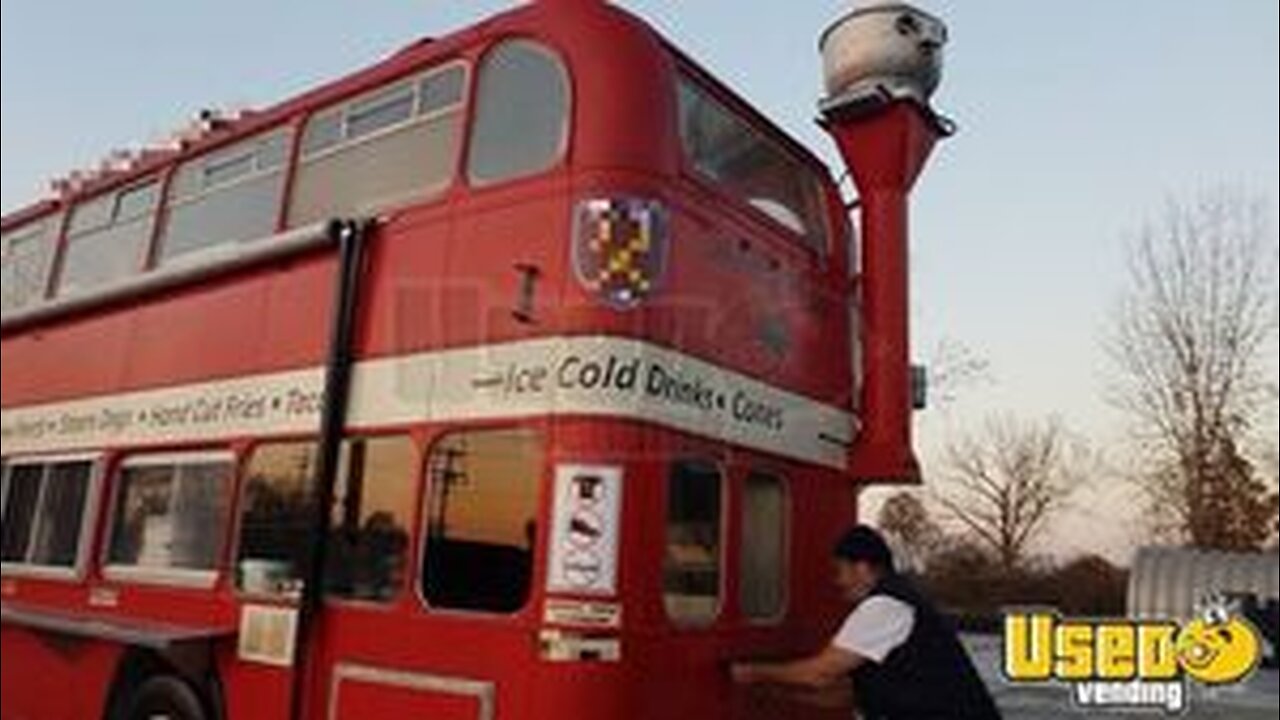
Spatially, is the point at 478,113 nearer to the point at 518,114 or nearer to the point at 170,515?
the point at 518,114

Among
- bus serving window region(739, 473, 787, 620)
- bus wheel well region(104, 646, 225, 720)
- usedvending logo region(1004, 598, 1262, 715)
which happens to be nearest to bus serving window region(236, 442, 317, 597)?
bus wheel well region(104, 646, 225, 720)

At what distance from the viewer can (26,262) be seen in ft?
33.5

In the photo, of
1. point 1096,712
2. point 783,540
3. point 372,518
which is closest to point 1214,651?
point 1096,712

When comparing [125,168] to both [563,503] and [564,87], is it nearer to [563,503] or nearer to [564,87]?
[564,87]

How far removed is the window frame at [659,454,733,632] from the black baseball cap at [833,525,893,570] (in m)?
Result: 0.48

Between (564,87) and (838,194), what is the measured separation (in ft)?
7.24

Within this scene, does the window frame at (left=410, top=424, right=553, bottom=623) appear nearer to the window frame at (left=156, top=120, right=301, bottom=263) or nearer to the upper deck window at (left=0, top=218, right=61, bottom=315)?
the window frame at (left=156, top=120, right=301, bottom=263)

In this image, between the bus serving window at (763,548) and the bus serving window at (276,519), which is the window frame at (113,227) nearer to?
the bus serving window at (276,519)

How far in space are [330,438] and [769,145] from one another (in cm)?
260

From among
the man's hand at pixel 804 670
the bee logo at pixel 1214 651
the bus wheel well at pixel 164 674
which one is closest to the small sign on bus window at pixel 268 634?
the bus wheel well at pixel 164 674

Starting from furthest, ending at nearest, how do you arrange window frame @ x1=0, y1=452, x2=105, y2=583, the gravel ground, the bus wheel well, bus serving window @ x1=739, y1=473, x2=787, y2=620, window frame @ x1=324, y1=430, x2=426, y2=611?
the gravel ground
window frame @ x1=0, y1=452, x2=105, y2=583
the bus wheel well
bus serving window @ x1=739, y1=473, x2=787, y2=620
window frame @ x1=324, y1=430, x2=426, y2=611

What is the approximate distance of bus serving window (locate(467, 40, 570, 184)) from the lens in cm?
588

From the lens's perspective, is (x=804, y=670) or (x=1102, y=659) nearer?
(x=804, y=670)

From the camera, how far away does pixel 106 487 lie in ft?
26.9
